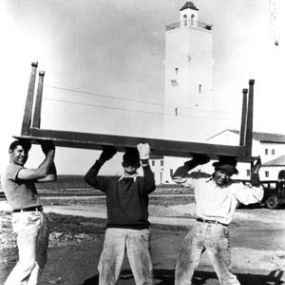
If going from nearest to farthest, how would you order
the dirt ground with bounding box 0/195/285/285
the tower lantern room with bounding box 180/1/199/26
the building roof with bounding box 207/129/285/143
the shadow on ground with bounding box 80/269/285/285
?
1. the shadow on ground with bounding box 80/269/285/285
2. the dirt ground with bounding box 0/195/285/285
3. the building roof with bounding box 207/129/285/143
4. the tower lantern room with bounding box 180/1/199/26

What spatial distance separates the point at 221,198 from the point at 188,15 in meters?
58.5

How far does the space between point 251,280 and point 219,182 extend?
2.30 m

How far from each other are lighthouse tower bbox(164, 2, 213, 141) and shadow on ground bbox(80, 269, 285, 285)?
1797 inches

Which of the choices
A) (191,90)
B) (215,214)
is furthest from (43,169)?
(191,90)

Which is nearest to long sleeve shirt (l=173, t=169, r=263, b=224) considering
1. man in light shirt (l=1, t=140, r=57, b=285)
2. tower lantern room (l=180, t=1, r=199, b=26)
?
man in light shirt (l=1, t=140, r=57, b=285)

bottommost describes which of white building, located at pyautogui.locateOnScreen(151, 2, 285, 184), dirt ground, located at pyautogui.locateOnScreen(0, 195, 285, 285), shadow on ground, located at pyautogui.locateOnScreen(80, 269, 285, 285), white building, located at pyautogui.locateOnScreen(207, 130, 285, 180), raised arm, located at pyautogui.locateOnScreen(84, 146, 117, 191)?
dirt ground, located at pyautogui.locateOnScreen(0, 195, 285, 285)

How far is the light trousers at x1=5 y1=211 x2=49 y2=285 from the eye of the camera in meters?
4.87

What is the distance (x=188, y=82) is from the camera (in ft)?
181

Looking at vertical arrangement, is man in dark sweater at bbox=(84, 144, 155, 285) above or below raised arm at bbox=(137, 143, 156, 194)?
below

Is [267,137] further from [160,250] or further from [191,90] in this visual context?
[160,250]

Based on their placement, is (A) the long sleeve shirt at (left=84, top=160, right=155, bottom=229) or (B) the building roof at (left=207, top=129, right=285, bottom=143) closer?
(A) the long sleeve shirt at (left=84, top=160, right=155, bottom=229)

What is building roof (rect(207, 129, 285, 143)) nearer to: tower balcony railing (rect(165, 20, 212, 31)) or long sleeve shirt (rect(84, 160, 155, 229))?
tower balcony railing (rect(165, 20, 212, 31))

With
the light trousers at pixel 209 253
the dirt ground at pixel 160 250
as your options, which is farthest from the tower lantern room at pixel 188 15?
the light trousers at pixel 209 253

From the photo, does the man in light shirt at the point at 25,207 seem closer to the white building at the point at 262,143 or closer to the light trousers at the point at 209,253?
the light trousers at the point at 209,253
